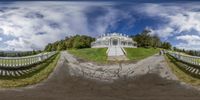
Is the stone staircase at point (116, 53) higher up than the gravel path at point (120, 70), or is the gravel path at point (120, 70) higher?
the stone staircase at point (116, 53)

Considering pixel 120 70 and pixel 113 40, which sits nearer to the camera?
pixel 113 40

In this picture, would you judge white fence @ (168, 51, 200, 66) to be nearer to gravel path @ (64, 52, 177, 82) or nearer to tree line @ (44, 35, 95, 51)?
gravel path @ (64, 52, 177, 82)

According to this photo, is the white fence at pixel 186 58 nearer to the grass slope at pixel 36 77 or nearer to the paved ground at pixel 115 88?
the paved ground at pixel 115 88

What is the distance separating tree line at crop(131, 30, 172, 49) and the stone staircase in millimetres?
180

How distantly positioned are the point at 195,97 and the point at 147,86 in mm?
508

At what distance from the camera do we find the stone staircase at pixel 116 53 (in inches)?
830

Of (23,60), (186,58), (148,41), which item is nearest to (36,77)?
(23,60)

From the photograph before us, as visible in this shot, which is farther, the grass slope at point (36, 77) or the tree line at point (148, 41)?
the grass slope at point (36, 77)

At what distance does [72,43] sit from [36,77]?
504mm

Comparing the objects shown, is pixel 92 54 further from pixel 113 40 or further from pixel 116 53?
pixel 113 40

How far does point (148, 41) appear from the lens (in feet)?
69.6

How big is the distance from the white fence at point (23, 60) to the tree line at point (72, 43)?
0.08 meters

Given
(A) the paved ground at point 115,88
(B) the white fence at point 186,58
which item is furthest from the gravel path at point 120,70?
(B) the white fence at point 186,58

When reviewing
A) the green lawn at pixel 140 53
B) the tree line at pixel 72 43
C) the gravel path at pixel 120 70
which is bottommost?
the gravel path at pixel 120 70
